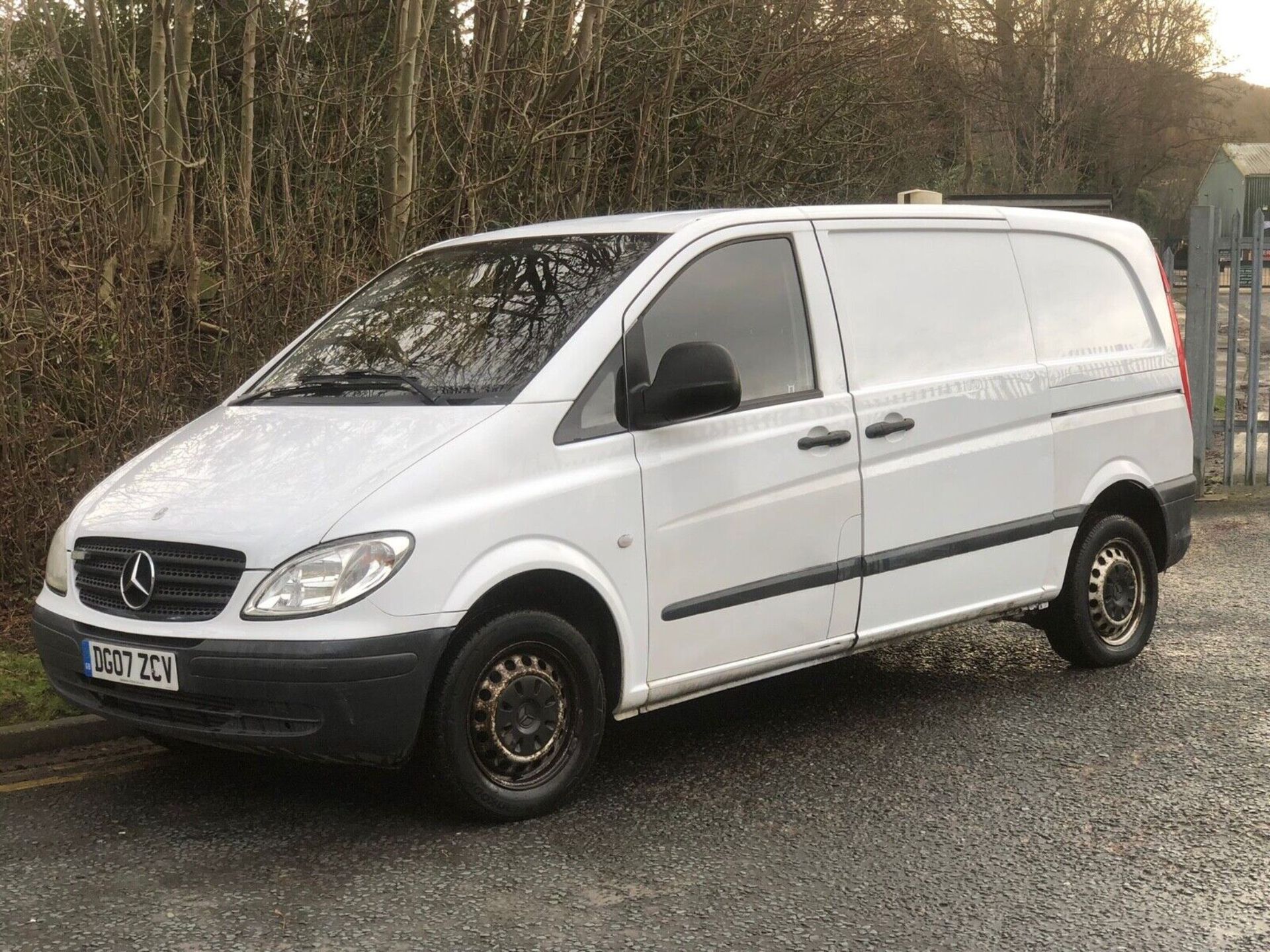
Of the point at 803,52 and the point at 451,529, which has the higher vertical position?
the point at 803,52

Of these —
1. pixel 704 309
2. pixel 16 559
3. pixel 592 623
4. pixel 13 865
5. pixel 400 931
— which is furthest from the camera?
pixel 16 559

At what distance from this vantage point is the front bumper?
4.19 m

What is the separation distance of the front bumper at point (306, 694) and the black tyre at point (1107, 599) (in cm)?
324

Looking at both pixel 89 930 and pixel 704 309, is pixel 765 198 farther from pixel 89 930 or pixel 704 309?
pixel 89 930

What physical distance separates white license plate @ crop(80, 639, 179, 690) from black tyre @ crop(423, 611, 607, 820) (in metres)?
0.75

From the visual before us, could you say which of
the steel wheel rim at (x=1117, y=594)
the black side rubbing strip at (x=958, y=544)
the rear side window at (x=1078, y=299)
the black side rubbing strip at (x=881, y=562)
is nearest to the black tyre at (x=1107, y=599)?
the steel wheel rim at (x=1117, y=594)

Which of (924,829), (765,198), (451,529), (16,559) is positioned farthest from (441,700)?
(765,198)

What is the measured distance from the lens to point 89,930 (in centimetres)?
383

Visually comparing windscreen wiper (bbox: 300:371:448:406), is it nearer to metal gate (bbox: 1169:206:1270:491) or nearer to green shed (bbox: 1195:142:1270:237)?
metal gate (bbox: 1169:206:1270:491)

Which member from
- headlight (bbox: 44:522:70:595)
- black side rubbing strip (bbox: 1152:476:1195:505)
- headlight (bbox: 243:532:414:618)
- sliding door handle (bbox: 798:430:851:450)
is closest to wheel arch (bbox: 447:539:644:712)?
headlight (bbox: 243:532:414:618)

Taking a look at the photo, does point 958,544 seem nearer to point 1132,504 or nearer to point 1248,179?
point 1132,504

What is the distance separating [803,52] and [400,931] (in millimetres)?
10607

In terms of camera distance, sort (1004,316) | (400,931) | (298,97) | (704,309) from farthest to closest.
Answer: (298,97)
(1004,316)
(704,309)
(400,931)

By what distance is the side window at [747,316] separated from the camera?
16.7ft
